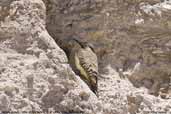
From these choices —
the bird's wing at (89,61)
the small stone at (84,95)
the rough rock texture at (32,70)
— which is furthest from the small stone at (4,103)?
the bird's wing at (89,61)

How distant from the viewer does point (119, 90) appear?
A: 2.19 meters

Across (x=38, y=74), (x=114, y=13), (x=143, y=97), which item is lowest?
(x=143, y=97)

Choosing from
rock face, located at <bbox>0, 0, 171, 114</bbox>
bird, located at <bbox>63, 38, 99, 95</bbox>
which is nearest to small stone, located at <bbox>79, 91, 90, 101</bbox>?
rock face, located at <bbox>0, 0, 171, 114</bbox>

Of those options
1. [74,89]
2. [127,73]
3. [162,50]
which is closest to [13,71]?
[74,89]

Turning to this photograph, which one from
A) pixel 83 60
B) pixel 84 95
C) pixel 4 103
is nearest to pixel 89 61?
pixel 83 60

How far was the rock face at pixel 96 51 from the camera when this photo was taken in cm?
195

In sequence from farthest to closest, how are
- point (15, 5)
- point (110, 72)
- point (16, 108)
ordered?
point (110, 72) → point (15, 5) → point (16, 108)

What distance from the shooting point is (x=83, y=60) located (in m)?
2.19

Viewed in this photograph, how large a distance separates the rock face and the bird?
55 mm

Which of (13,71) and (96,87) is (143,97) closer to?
(96,87)

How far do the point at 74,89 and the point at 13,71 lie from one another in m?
0.29

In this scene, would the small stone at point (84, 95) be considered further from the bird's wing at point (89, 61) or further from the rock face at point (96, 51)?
the bird's wing at point (89, 61)

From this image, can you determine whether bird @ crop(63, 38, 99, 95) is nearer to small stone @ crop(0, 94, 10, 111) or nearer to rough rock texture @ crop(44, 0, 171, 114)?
rough rock texture @ crop(44, 0, 171, 114)

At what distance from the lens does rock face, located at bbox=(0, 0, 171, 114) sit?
6.40 feet
